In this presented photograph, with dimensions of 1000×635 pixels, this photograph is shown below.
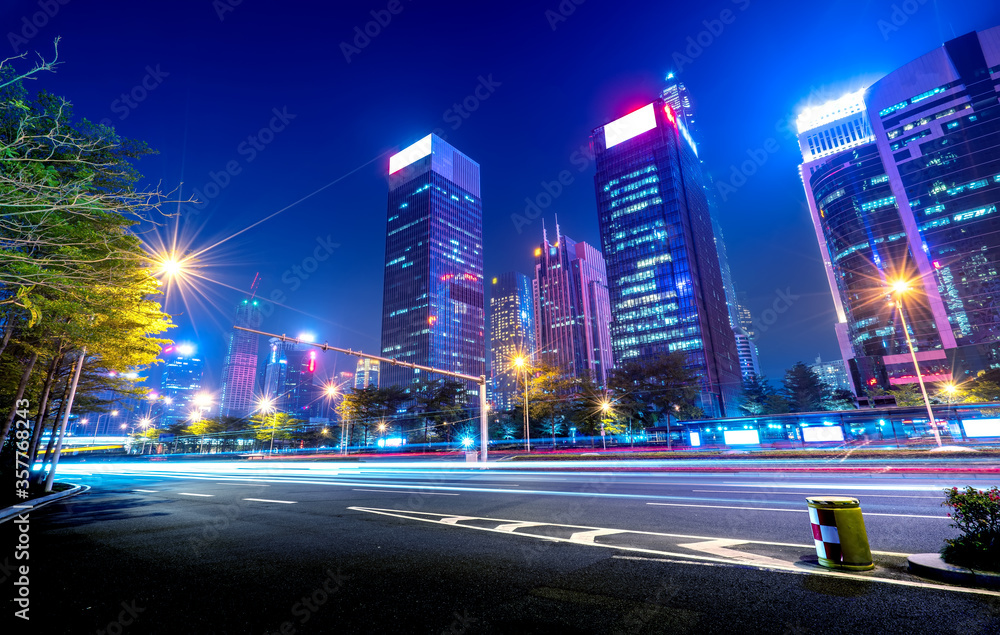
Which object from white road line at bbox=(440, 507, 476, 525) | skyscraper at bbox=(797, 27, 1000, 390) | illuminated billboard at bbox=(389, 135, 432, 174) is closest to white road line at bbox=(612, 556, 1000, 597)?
white road line at bbox=(440, 507, 476, 525)

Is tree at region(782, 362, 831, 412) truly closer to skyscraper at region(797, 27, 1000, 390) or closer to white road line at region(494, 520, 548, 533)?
skyscraper at region(797, 27, 1000, 390)

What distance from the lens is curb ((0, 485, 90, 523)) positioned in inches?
455

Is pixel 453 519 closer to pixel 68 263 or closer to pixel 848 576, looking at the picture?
pixel 848 576

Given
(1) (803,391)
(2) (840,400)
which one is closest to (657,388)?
(1) (803,391)

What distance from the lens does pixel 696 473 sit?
20141 millimetres

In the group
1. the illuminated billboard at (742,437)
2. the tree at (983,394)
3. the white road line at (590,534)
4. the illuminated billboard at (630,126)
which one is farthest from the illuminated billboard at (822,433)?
the illuminated billboard at (630,126)

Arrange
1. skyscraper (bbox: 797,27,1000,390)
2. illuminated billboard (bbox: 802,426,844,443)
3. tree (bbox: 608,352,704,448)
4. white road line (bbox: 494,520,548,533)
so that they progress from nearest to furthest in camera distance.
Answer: white road line (bbox: 494,520,548,533), illuminated billboard (bbox: 802,426,844,443), tree (bbox: 608,352,704,448), skyscraper (bbox: 797,27,1000,390)

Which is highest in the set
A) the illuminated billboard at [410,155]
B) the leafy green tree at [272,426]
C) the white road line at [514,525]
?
the illuminated billboard at [410,155]

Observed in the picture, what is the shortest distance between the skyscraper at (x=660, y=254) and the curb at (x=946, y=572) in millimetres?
103884

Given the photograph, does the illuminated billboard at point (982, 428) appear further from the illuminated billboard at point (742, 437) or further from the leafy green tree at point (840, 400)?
the leafy green tree at point (840, 400)

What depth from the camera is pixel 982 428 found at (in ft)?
83.7

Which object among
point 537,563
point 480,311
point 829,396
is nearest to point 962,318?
point 829,396

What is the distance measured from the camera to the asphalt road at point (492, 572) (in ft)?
12.7

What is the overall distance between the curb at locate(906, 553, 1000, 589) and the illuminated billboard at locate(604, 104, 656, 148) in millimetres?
145900
